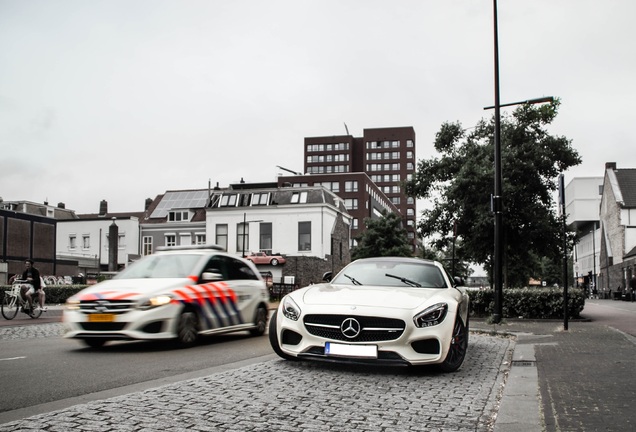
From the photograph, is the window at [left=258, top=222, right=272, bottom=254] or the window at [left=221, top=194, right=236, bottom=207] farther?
the window at [left=221, top=194, right=236, bottom=207]

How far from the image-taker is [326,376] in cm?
724

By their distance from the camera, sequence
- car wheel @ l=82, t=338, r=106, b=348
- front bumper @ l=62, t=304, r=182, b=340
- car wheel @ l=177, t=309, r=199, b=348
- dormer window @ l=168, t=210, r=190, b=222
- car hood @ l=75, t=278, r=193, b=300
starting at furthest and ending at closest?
dormer window @ l=168, t=210, r=190, b=222 < car wheel @ l=82, t=338, r=106, b=348 < car wheel @ l=177, t=309, r=199, b=348 < car hood @ l=75, t=278, r=193, b=300 < front bumper @ l=62, t=304, r=182, b=340

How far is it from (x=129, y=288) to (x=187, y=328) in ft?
3.65

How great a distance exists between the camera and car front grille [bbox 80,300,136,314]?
9586mm

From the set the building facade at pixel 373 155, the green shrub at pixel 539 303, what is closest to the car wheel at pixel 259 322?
the green shrub at pixel 539 303

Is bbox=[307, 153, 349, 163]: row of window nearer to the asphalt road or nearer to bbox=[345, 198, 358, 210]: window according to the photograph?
bbox=[345, 198, 358, 210]: window

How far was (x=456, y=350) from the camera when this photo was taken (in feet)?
25.3

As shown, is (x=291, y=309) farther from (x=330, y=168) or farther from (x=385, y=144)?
(x=385, y=144)

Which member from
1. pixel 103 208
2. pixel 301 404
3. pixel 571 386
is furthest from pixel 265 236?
pixel 301 404

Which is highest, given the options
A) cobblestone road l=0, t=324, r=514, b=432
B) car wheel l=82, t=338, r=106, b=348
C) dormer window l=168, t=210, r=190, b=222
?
dormer window l=168, t=210, r=190, b=222

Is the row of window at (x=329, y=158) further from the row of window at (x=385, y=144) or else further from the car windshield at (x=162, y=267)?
the car windshield at (x=162, y=267)

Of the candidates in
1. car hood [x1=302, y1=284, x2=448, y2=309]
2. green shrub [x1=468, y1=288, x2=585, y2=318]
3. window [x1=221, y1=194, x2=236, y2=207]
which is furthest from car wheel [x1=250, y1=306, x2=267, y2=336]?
window [x1=221, y1=194, x2=236, y2=207]

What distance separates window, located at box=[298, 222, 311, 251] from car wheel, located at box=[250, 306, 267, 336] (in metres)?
47.9

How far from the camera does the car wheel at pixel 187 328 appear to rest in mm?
10172
